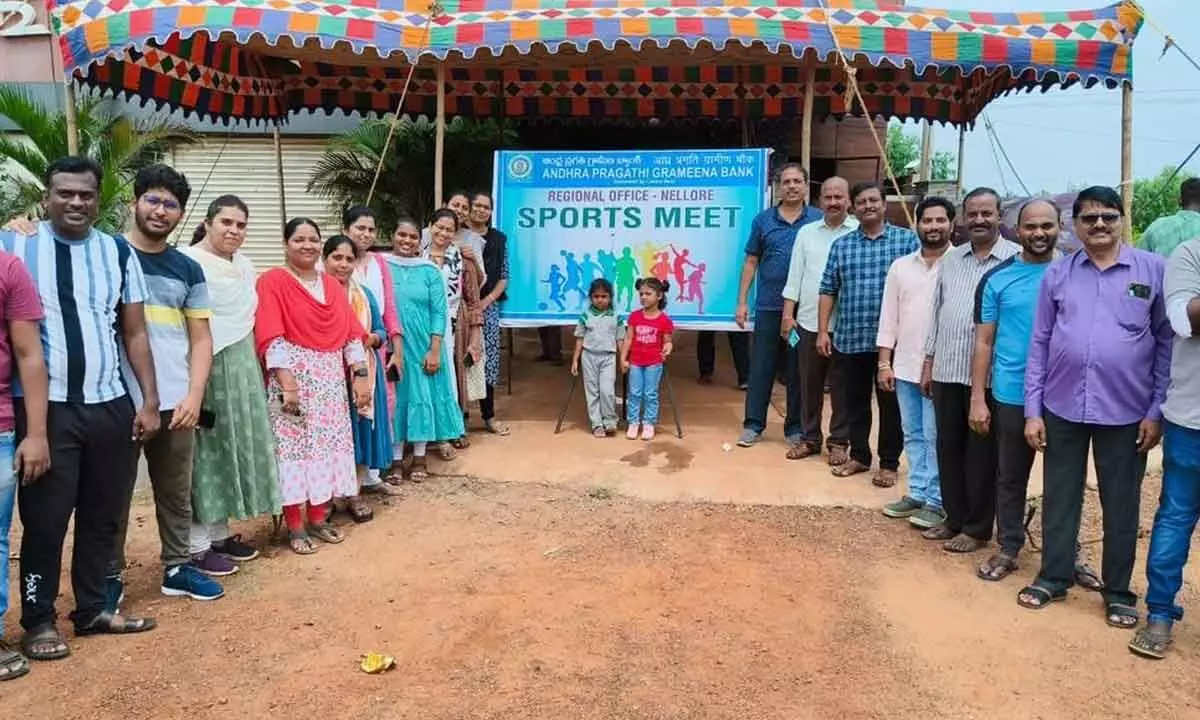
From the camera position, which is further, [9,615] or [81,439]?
[9,615]

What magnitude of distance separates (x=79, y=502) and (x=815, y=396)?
373 centimetres

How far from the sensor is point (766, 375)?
543cm

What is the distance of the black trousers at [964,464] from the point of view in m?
3.74

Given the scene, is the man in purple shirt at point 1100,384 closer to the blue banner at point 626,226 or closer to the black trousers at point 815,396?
the black trousers at point 815,396

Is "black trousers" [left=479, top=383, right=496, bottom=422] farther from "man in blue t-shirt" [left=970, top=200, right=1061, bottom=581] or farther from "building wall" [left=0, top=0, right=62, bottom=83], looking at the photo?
"building wall" [left=0, top=0, right=62, bottom=83]

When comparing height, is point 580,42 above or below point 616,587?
above

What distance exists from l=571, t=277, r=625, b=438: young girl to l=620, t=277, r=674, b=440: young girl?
91 mm

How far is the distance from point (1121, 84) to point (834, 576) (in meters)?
3.96

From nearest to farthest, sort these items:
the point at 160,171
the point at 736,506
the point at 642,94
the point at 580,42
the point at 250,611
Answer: the point at 160,171
the point at 250,611
the point at 736,506
the point at 580,42
the point at 642,94

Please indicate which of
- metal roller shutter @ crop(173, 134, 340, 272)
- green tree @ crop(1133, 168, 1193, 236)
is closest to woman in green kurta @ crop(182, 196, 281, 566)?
metal roller shutter @ crop(173, 134, 340, 272)

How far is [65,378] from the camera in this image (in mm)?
2736

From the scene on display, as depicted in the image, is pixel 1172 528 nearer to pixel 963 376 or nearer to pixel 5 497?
pixel 963 376

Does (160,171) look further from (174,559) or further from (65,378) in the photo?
(174,559)

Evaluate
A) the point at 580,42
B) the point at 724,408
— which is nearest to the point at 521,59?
the point at 580,42
